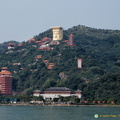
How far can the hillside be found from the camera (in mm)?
133500

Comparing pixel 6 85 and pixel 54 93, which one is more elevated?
pixel 6 85

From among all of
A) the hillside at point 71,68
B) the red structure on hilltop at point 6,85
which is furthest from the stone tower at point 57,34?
the red structure on hilltop at point 6,85

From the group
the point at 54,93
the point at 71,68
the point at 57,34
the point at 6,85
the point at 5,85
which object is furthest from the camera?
the point at 57,34

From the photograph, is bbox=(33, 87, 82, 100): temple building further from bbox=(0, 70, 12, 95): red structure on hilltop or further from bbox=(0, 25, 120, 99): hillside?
bbox=(0, 70, 12, 95): red structure on hilltop

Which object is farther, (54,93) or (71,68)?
(71,68)

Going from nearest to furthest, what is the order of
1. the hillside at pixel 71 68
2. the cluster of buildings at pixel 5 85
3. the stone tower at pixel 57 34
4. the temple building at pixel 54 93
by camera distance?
the hillside at pixel 71 68 → the temple building at pixel 54 93 → the cluster of buildings at pixel 5 85 → the stone tower at pixel 57 34

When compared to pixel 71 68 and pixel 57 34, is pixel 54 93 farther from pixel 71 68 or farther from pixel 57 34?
pixel 57 34

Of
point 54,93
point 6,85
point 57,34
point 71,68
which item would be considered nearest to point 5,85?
point 6,85

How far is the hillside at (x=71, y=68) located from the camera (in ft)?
438

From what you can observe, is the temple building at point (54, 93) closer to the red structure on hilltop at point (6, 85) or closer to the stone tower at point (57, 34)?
the red structure on hilltop at point (6, 85)

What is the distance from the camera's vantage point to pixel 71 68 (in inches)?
6156

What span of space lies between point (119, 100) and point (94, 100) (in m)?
7.38

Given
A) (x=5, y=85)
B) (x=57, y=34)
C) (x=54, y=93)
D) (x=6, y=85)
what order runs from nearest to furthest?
(x=54, y=93) < (x=5, y=85) < (x=6, y=85) < (x=57, y=34)

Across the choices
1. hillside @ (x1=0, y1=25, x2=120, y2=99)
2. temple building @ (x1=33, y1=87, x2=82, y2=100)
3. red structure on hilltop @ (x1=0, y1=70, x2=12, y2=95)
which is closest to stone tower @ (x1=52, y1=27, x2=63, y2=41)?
hillside @ (x1=0, y1=25, x2=120, y2=99)
